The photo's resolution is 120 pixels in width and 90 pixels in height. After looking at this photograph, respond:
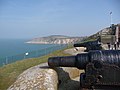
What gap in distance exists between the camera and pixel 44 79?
22.1 ft

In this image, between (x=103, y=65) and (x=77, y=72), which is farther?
(x=77, y=72)

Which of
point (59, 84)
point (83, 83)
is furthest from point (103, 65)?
point (59, 84)

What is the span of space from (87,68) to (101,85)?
581 mm

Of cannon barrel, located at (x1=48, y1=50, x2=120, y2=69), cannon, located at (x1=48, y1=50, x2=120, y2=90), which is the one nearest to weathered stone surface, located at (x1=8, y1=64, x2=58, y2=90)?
cannon barrel, located at (x1=48, y1=50, x2=120, y2=69)

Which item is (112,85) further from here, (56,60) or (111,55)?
(56,60)

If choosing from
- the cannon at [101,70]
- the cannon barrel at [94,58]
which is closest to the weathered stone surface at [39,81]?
the cannon barrel at [94,58]

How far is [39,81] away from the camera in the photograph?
21.6ft

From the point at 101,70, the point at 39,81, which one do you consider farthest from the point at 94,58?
the point at 39,81

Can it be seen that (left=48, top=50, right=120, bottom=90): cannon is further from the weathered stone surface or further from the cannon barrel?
the weathered stone surface

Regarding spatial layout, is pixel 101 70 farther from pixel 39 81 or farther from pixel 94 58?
pixel 39 81

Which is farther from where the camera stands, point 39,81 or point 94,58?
point 39,81

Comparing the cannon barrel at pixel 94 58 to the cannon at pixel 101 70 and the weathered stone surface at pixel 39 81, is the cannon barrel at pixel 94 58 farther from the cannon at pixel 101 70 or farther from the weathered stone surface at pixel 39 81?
the weathered stone surface at pixel 39 81

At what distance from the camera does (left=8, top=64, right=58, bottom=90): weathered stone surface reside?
6.37 metres

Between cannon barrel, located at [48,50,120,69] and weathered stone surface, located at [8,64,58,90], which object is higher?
cannon barrel, located at [48,50,120,69]
